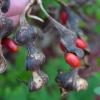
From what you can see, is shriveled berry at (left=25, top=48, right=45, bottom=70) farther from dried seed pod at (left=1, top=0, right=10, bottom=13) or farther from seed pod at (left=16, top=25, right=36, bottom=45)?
dried seed pod at (left=1, top=0, right=10, bottom=13)

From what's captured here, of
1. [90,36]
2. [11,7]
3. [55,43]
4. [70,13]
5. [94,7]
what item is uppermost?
[11,7]

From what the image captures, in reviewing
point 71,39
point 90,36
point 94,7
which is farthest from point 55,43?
point 71,39

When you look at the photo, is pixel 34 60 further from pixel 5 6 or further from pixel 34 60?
pixel 5 6

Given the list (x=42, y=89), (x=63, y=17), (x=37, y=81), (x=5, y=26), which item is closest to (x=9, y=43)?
(x=5, y=26)

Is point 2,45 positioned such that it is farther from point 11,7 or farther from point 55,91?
point 55,91

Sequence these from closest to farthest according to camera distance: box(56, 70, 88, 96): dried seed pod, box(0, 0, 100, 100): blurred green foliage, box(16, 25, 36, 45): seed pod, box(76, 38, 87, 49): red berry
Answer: box(16, 25, 36, 45): seed pod < box(56, 70, 88, 96): dried seed pod < box(76, 38, 87, 49): red berry < box(0, 0, 100, 100): blurred green foliage

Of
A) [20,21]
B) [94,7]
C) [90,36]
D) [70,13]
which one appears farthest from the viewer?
[90,36]

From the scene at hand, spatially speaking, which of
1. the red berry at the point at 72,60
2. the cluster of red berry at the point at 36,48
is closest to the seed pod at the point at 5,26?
the cluster of red berry at the point at 36,48

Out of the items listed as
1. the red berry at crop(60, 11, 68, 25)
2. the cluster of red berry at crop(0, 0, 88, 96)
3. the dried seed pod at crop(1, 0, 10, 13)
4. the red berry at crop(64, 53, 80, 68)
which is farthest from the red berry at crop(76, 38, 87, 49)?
the dried seed pod at crop(1, 0, 10, 13)
